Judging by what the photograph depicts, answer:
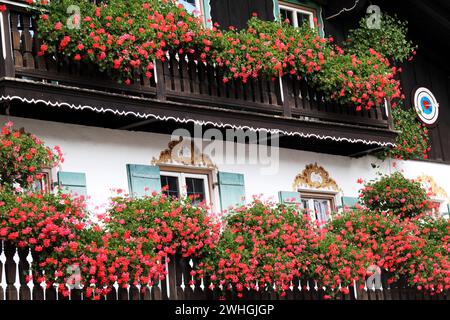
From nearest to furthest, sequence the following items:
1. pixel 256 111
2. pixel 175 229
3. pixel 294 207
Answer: pixel 175 229 < pixel 294 207 < pixel 256 111

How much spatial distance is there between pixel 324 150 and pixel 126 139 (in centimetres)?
417

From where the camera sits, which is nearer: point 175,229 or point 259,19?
point 175,229

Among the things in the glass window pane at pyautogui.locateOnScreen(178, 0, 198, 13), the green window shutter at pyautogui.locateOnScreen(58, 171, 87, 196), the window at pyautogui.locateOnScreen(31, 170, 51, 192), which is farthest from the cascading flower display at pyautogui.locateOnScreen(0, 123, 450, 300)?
the glass window pane at pyautogui.locateOnScreen(178, 0, 198, 13)

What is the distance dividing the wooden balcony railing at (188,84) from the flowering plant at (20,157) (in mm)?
874

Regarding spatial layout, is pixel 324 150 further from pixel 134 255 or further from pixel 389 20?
pixel 134 255

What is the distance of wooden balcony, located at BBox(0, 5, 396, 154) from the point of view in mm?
13750

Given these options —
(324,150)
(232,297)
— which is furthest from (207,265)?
(324,150)

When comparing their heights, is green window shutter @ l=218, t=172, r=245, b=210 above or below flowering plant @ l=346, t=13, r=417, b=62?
below

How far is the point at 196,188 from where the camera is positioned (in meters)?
16.5

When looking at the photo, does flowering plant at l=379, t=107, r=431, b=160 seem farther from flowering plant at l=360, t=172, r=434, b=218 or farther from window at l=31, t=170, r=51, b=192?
window at l=31, t=170, r=51, b=192

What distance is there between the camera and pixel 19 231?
12.0 meters

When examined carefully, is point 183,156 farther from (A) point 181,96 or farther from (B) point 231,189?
(A) point 181,96

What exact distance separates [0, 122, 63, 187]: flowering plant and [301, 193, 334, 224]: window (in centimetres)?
592

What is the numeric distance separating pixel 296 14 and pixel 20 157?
26.3 ft
